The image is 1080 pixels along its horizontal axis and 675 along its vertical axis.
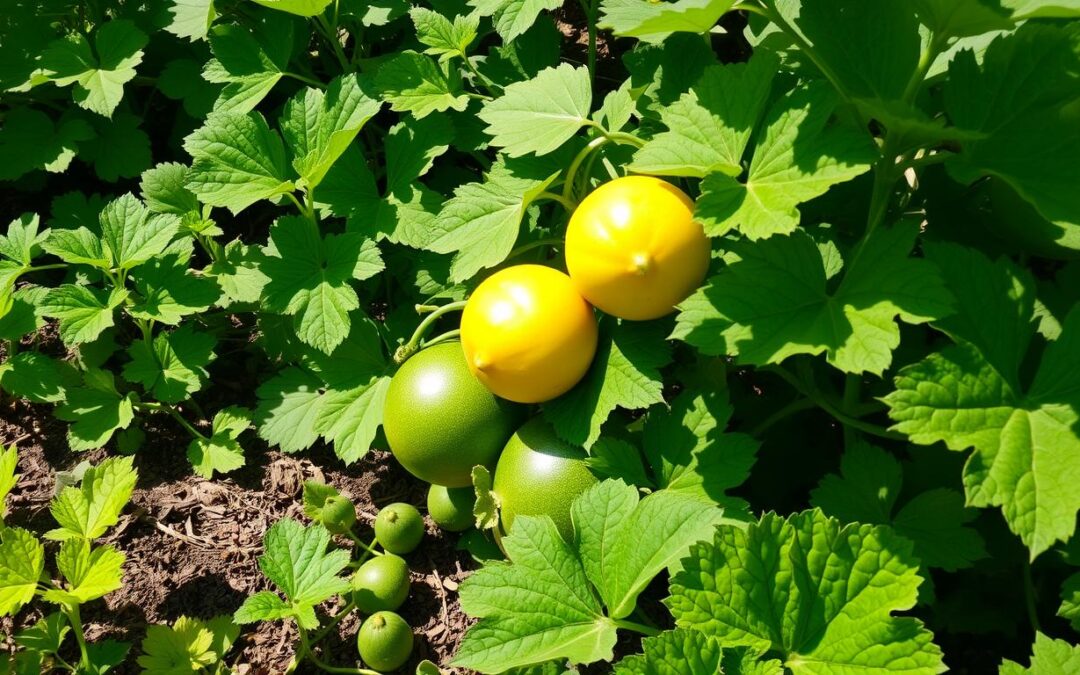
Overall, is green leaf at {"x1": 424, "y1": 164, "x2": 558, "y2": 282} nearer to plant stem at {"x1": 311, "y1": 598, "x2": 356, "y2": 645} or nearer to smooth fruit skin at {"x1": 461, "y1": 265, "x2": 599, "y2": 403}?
smooth fruit skin at {"x1": 461, "y1": 265, "x2": 599, "y2": 403}

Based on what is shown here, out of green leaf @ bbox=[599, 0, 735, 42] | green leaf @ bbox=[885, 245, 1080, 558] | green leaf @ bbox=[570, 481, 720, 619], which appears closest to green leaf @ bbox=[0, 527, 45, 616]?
green leaf @ bbox=[570, 481, 720, 619]

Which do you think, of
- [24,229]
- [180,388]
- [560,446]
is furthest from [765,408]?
[24,229]

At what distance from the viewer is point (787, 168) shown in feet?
5.95

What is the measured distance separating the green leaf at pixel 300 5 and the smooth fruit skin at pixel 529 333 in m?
1.04

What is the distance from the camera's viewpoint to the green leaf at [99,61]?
9.62 feet

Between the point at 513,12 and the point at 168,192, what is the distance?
1.23 meters

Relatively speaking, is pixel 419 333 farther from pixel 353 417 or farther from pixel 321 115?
pixel 321 115

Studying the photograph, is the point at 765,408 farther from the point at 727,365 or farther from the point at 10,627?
the point at 10,627

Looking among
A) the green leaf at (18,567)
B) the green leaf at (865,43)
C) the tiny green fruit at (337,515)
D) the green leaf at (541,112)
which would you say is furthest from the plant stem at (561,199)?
the green leaf at (18,567)

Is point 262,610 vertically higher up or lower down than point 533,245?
lower down

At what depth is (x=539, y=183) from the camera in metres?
2.24

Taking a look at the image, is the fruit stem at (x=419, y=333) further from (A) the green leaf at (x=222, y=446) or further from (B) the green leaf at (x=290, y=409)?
(A) the green leaf at (x=222, y=446)

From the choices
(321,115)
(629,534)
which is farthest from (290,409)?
(629,534)

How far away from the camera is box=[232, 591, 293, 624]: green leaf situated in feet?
7.06
